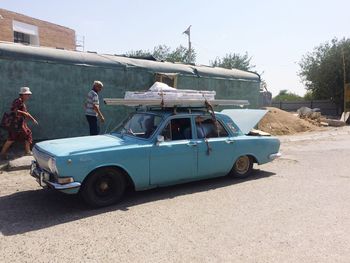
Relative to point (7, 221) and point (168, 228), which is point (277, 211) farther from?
point (7, 221)

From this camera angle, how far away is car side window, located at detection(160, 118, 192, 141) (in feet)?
21.3

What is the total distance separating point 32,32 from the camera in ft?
111

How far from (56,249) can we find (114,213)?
4.33 feet

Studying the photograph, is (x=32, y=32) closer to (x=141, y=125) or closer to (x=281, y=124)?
(x=281, y=124)

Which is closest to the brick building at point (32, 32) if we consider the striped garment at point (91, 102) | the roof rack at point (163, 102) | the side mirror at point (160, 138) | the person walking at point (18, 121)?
the person walking at point (18, 121)

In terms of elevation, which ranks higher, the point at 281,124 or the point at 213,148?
the point at 213,148

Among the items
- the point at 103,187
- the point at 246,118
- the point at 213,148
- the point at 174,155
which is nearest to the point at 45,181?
the point at 103,187

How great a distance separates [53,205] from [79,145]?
3.20ft

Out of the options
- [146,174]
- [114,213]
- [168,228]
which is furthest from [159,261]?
[146,174]

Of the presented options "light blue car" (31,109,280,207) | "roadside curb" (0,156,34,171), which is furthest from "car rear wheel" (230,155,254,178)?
"roadside curb" (0,156,34,171)

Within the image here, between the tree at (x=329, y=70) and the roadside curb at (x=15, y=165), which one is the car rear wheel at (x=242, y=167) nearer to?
the roadside curb at (x=15, y=165)

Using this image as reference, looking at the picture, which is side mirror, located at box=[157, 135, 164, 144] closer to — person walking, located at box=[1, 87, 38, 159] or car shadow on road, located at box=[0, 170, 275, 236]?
car shadow on road, located at box=[0, 170, 275, 236]

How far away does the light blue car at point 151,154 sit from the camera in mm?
5484

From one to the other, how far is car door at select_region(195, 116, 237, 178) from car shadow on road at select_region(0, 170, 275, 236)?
31cm
